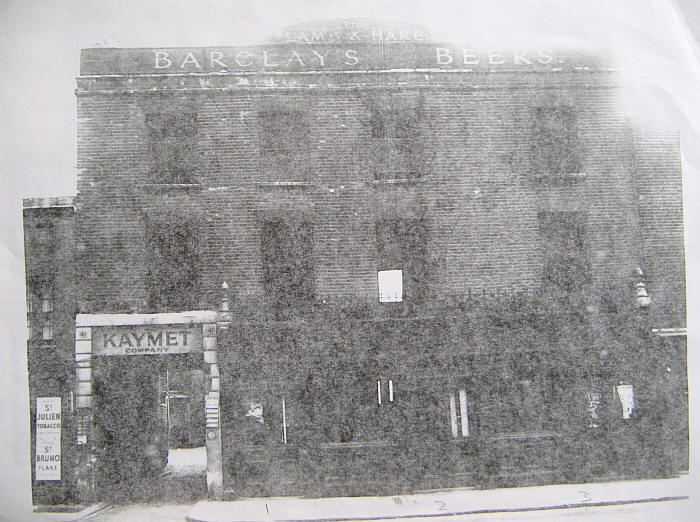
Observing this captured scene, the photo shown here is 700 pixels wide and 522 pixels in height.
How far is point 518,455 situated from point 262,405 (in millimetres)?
2068

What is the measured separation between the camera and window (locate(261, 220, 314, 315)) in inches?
188

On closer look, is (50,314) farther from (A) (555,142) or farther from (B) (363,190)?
(A) (555,142)

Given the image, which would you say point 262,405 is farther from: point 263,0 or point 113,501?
point 263,0

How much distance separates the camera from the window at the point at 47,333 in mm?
3909

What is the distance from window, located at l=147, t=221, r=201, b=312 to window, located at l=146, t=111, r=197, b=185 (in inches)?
17.0

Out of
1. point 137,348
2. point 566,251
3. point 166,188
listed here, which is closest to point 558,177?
point 566,251

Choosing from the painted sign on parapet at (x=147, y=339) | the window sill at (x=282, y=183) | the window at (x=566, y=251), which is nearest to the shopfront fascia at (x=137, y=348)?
the painted sign on parapet at (x=147, y=339)

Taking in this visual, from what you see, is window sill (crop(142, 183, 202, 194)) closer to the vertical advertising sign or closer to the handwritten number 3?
the vertical advertising sign

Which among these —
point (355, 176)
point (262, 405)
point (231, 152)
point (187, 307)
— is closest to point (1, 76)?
point (231, 152)

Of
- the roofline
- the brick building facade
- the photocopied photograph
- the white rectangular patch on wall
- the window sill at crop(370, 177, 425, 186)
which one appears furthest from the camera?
the white rectangular patch on wall

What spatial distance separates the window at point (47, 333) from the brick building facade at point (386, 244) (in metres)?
0.20

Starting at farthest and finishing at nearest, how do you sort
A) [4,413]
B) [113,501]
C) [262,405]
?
1. [262,405]
2. [113,501]
3. [4,413]

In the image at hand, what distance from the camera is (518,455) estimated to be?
15.2 ft

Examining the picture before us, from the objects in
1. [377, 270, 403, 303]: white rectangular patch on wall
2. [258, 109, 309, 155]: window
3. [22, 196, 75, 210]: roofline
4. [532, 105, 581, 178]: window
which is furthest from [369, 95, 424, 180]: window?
[22, 196, 75, 210]: roofline
